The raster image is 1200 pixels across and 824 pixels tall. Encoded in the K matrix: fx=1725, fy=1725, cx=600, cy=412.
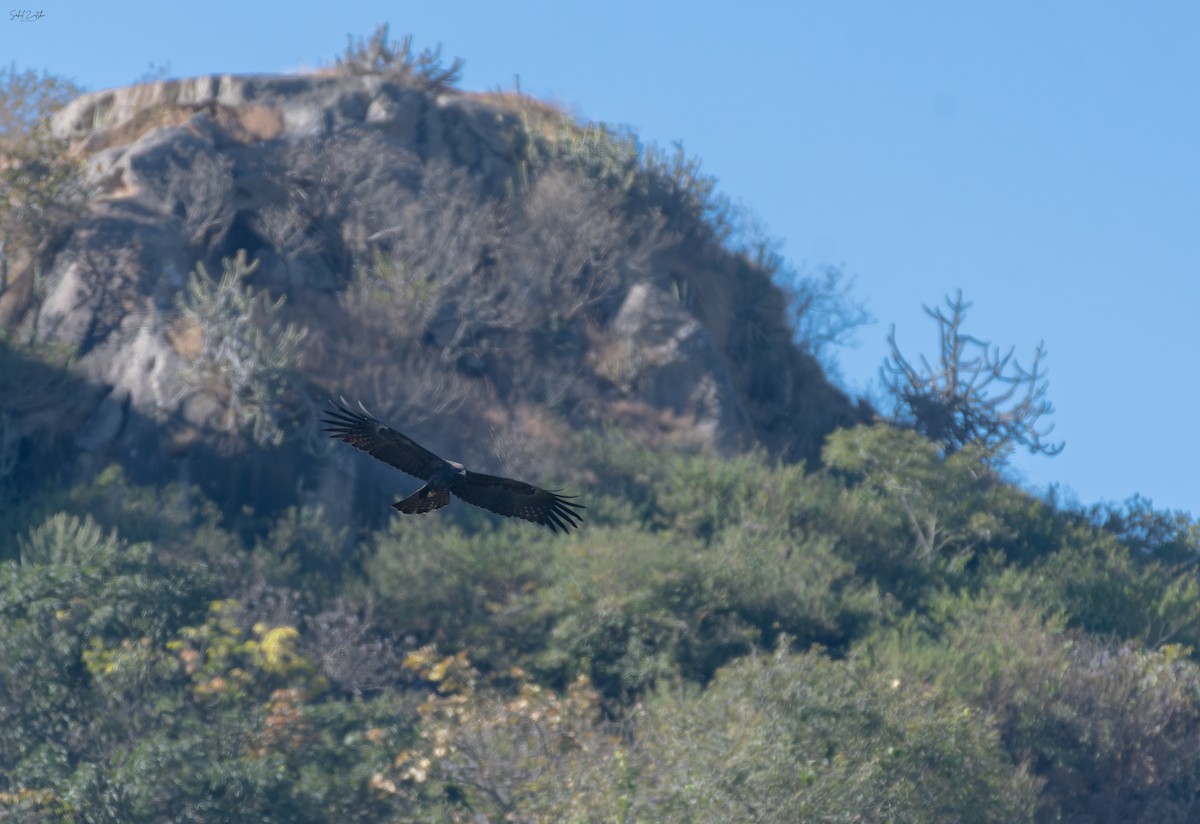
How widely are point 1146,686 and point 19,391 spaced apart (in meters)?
20.7

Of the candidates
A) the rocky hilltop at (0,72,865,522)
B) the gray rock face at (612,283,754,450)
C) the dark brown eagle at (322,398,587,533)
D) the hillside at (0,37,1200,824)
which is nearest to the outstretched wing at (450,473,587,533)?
the dark brown eagle at (322,398,587,533)

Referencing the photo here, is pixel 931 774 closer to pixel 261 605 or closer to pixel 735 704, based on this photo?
pixel 735 704

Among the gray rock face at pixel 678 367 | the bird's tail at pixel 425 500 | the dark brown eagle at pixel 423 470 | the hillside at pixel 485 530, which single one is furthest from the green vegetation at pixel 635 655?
the bird's tail at pixel 425 500

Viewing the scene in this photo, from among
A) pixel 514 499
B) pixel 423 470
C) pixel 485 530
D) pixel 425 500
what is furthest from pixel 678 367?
pixel 425 500

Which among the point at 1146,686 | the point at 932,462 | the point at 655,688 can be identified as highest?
the point at 932,462

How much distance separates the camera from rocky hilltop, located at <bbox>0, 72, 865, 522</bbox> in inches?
1284

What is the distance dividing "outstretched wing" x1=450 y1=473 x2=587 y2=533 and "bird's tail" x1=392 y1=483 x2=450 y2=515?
0.10 meters

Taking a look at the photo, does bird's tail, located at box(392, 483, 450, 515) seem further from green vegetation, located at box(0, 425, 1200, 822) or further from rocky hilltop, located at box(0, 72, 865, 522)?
rocky hilltop, located at box(0, 72, 865, 522)

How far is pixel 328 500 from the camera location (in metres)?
32.3

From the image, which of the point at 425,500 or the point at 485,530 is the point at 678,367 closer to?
the point at 485,530

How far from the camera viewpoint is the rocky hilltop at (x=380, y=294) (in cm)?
3262

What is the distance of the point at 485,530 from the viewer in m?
31.0

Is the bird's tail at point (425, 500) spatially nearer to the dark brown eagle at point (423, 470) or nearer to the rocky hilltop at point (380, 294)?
the dark brown eagle at point (423, 470)

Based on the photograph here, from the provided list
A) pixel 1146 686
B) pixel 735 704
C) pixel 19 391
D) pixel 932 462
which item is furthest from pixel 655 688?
pixel 19 391
